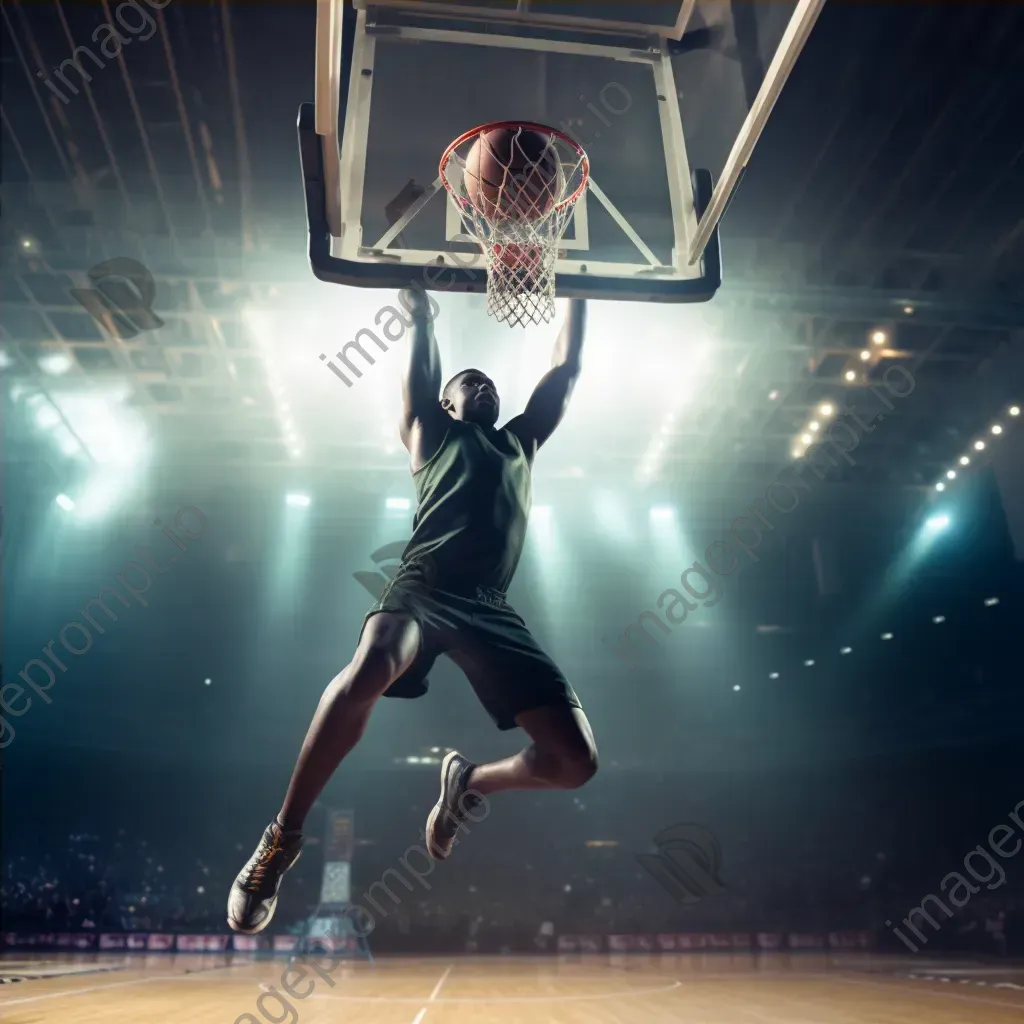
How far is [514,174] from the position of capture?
9.87ft

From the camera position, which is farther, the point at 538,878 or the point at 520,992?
the point at 538,878

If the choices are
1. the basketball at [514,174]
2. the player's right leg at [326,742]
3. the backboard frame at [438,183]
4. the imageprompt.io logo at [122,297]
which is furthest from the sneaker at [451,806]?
the imageprompt.io logo at [122,297]

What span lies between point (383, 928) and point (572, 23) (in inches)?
478

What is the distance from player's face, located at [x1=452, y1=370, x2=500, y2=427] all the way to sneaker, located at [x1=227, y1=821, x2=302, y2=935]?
1.40 m

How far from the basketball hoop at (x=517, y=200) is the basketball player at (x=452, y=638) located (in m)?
0.41

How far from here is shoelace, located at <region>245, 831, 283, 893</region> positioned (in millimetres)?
2150

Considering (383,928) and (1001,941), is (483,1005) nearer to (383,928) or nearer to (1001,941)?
(383,928)

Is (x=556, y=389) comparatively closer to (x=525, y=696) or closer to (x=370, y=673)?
(x=525, y=696)

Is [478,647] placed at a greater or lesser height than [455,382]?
lesser

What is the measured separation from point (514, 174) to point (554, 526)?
8549 mm

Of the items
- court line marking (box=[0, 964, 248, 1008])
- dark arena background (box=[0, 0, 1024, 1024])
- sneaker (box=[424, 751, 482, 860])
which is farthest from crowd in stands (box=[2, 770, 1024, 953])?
sneaker (box=[424, 751, 482, 860])

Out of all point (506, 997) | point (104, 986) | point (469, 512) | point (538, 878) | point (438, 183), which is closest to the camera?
point (469, 512)

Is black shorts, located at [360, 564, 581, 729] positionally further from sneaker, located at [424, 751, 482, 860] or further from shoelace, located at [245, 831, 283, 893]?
shoelace, located at [245, 831, 283, 893]

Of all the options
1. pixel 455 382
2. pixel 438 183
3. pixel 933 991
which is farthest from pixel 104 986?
pixel 438 183
